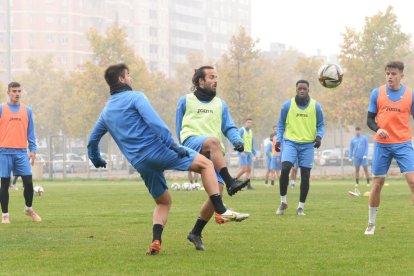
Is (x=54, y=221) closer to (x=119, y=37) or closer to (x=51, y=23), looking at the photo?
(x=119, y=37)

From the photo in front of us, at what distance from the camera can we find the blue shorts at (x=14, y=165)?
1512 cm

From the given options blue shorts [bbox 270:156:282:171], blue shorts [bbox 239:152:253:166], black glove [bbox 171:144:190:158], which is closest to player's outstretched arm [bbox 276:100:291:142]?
black glove [bbox 171:144:190:158]

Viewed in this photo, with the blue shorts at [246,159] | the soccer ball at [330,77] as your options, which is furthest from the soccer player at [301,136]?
the blue shorts at [246,159]

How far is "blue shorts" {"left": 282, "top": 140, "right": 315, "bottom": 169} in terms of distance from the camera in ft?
52.9

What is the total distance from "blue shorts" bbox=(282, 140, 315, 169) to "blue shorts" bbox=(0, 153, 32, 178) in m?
4.49

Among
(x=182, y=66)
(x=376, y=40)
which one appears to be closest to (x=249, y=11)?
(x=182, y=66)

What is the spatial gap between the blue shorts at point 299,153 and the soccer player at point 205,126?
16.3 ft

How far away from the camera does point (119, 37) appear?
61.5 m

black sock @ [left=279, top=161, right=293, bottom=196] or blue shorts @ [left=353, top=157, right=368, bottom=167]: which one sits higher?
black sock @ [left=279, top=161, right=293, bottom=196]

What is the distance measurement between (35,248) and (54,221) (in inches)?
179

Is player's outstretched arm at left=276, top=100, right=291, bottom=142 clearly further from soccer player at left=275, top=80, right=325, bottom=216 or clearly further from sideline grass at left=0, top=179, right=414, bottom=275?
sideline grass at left=0, top=179, right=414, bottom=275

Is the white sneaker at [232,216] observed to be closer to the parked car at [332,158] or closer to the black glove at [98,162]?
the black glove at [98,162]

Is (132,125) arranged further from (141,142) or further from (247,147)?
(247,147)

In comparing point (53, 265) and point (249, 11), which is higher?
point (249, 11)
